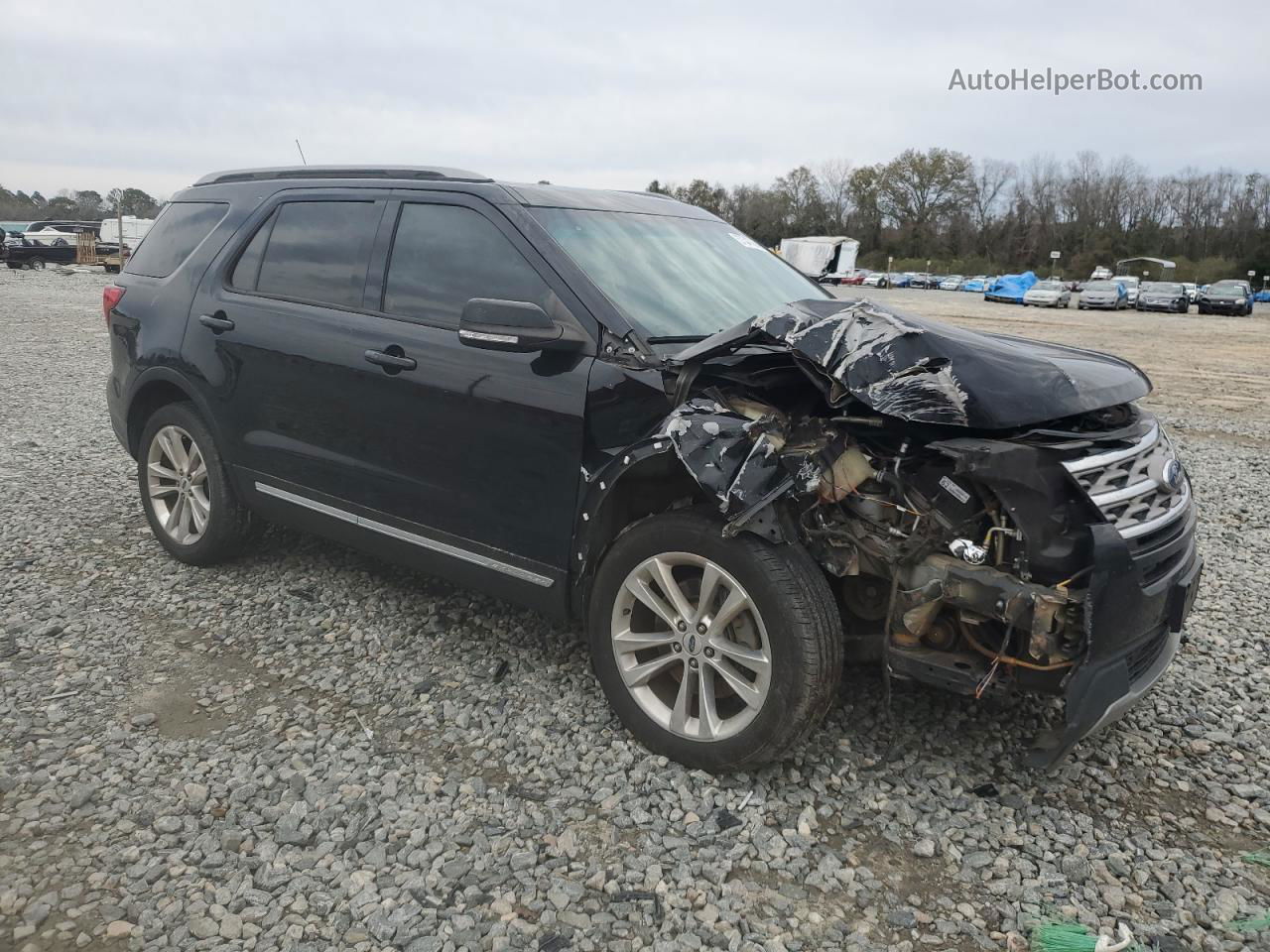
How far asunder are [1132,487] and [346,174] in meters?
3.48

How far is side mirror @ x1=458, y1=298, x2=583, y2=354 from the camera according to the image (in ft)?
10.6

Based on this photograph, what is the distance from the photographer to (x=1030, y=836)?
2.85 m

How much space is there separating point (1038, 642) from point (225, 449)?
367 cm

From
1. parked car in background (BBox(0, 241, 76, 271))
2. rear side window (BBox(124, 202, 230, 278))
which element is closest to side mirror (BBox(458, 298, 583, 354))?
rear side window (BBox(124, 202, 230, 278))

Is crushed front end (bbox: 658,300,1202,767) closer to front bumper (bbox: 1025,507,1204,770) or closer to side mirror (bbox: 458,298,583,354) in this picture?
front bumper (bbox: 1025,507,1204,770)

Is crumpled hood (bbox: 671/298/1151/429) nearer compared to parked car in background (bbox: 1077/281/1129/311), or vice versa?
crumpled hood (bbox: 671/298/1151/429)

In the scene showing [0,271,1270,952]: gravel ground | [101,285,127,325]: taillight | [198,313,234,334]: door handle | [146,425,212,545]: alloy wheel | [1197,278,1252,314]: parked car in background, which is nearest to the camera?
[0,271,1270,952]: gravel ground

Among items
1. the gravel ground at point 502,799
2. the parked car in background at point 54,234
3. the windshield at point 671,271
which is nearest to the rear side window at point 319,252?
the windshield at point 671,271

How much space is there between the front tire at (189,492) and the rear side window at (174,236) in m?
0.77

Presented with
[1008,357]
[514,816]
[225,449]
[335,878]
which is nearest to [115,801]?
[335,878]

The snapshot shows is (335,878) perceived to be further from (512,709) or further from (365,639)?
(365,639)

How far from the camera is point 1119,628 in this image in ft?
8.75

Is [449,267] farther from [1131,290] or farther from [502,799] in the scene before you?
[1131,290]

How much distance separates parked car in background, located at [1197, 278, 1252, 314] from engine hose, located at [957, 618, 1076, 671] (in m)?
45.8
